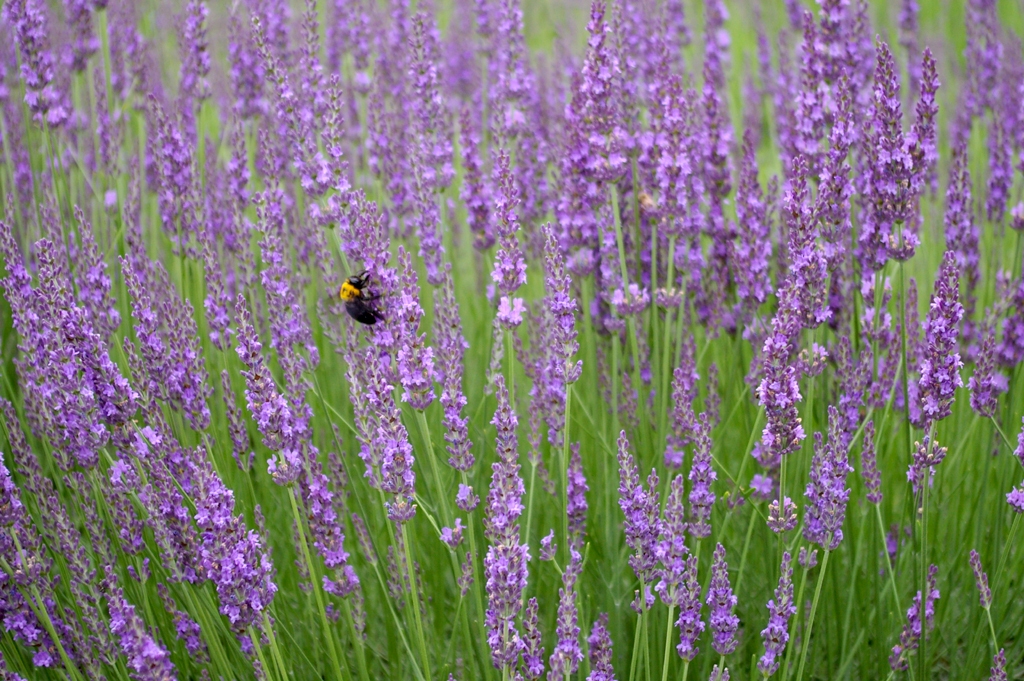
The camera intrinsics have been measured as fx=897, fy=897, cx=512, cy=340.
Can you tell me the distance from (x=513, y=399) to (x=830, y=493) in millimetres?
936

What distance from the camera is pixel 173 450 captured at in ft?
6.91

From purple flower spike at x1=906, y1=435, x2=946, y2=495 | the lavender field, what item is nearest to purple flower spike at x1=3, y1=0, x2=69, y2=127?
the lavender field

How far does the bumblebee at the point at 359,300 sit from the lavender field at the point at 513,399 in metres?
0.01

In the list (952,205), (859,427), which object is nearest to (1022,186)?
(952,205)

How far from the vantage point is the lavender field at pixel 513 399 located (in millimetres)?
1961

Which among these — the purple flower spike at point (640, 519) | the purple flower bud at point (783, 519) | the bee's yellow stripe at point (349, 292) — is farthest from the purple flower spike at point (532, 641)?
the bee's yellow stripe at point (349, 292)

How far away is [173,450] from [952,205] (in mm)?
2374

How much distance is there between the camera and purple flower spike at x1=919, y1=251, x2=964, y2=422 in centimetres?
189

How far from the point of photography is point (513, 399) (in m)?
2.60

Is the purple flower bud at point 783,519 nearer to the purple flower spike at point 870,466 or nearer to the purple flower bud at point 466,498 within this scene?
the purple flower spike at point 870,466

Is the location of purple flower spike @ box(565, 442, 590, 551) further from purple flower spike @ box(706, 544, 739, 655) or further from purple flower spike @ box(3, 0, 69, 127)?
purple flower spike @ box(3, 0, 69, 127)

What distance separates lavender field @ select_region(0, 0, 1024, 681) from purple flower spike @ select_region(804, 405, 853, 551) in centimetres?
1

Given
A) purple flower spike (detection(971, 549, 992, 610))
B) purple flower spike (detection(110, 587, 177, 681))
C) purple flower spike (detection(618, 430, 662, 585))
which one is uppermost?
purple flower spike (detection(618, 430, 662, 585))

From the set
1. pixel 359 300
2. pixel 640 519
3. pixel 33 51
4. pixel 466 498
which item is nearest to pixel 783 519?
pixel 640 519
